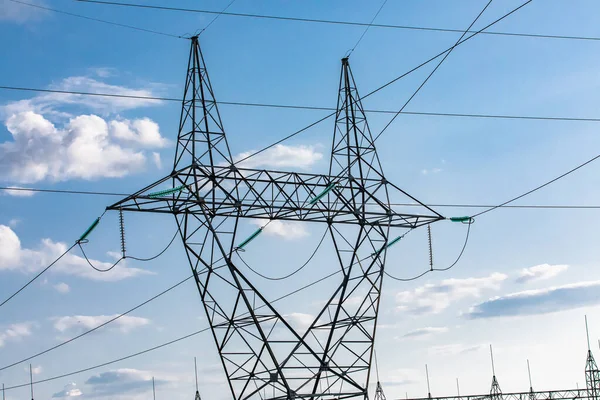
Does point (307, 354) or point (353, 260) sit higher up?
point (353, 260)

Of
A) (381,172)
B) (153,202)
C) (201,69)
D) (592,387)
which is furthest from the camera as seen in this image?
(592,387)

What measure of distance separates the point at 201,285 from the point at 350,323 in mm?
5980

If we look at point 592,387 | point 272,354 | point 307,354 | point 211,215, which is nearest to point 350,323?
point 307,354

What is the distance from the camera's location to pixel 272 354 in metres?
30.3

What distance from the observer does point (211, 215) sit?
102 ft

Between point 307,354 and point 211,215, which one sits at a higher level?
point 211,215

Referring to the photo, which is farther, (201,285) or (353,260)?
(353,260)

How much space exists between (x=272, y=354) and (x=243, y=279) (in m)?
2.79

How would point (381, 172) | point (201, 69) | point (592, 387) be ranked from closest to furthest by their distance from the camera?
1. point (201, 69)
2. point (381, 172)
3. point (592, 387)

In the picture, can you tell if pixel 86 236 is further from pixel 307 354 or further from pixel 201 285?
pixel 307 354

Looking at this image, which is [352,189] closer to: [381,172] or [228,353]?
[381,172]

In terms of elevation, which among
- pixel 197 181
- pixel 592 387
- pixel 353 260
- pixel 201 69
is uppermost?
pixel 201 69

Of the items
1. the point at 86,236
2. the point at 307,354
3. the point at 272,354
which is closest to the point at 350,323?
the point at 307,354

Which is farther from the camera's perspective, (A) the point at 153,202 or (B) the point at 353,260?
(B) the point at 353,260
